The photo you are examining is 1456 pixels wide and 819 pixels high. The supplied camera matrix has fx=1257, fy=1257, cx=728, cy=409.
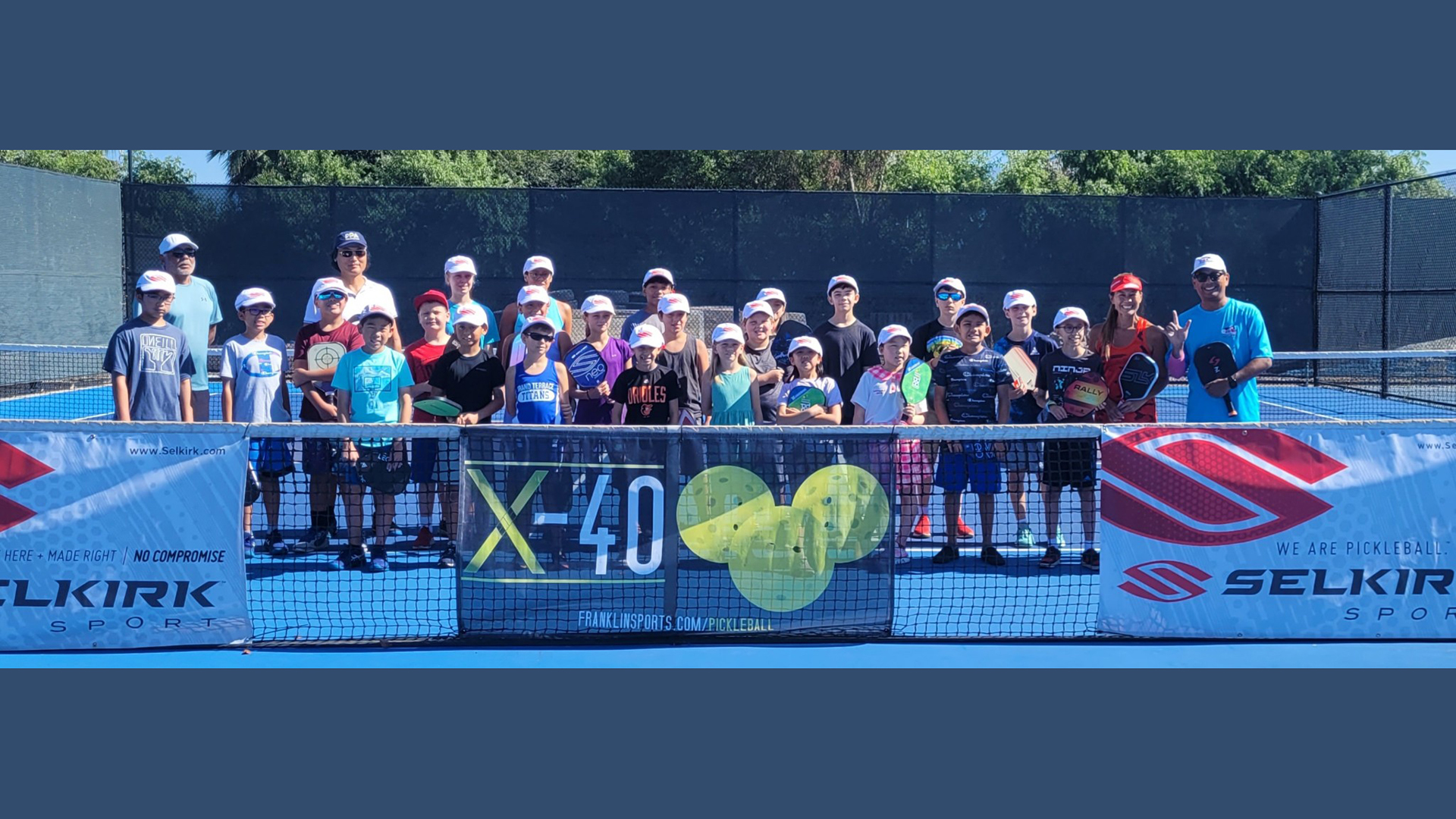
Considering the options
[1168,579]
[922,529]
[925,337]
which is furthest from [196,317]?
[1168,579]

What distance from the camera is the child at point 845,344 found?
7902 mm

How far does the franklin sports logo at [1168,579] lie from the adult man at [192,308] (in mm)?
5554

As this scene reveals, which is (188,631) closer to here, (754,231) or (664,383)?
(664,383)

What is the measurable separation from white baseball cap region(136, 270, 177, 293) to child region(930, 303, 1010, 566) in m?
4.33

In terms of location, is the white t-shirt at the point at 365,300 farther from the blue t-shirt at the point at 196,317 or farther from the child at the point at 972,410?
the child at the point at 972,410

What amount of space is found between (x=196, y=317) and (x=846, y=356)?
13.5 feet

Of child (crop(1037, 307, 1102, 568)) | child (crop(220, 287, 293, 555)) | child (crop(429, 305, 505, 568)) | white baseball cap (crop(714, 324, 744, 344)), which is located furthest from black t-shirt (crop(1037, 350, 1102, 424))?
child (crop(220, 287, 293, 555))

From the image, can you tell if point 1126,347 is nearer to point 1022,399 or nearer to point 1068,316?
point 1068,316

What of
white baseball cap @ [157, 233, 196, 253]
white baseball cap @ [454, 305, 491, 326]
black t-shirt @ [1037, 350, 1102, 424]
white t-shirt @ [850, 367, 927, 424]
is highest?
white baseball cap @ [157, 233, 196, 253]

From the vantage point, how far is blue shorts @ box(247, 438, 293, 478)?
6523 millimetres

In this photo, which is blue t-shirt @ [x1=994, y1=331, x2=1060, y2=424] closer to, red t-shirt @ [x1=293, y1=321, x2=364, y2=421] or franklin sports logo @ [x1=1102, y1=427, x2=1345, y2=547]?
franklin sports logo @ [x1=1102, y1=427, x2=1345, y2=547]

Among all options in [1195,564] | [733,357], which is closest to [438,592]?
[733,357]

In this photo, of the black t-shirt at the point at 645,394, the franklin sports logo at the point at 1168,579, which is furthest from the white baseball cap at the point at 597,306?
the franklin sports logo at the point at 1168,579

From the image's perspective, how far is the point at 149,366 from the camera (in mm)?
6918
